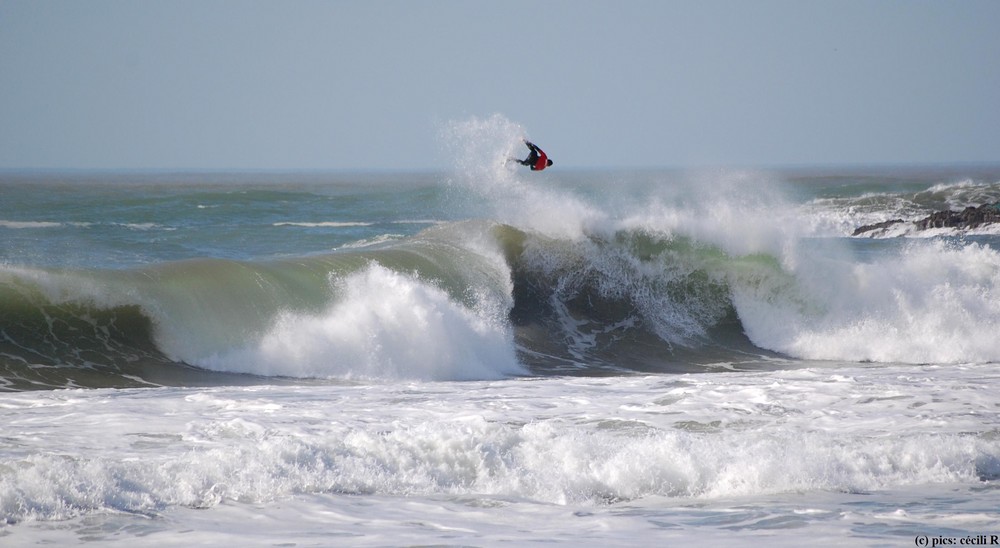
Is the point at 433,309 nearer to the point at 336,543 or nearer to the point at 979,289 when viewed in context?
the point at 336,543

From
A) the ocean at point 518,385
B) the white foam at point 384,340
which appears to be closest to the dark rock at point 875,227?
the ocean at point 518,385

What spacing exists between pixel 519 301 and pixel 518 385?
14.2ft

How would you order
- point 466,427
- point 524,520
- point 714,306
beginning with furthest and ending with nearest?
point 714,306
point 466,427
point 524,520

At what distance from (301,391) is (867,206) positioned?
105 ft

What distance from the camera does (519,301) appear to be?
48.6 feet

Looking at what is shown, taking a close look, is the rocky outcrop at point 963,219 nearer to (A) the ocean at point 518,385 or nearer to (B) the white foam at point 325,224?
(A) the ocean at point 518,385

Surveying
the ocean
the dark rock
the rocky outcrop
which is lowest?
the ocean

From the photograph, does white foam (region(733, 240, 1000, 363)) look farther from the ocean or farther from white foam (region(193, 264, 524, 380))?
white foam (region(193, 264, 524, 380))

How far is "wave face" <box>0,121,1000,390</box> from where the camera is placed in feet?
38.0

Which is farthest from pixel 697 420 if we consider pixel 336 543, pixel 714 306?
pixel 714 306

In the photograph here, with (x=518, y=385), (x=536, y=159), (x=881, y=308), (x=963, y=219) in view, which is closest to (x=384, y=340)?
(x=518, y=385)

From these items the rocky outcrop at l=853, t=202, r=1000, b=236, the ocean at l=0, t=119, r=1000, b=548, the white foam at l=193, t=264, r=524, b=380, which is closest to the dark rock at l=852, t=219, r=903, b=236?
the rocky outcrop at l=853, t=202, r=1000, b=236

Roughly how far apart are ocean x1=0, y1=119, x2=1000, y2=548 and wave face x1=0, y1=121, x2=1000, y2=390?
48 millimetres

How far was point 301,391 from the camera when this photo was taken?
9.68 m
